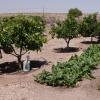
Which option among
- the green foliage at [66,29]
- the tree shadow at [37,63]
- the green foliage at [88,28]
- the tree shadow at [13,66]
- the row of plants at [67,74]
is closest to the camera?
the row of plants at [67,74]

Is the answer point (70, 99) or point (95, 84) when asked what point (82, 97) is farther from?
point (95, 84)

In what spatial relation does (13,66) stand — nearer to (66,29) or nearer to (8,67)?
(8,67)

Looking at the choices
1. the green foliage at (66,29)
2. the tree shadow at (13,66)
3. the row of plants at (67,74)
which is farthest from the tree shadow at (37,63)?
the green foliage at (66,29)

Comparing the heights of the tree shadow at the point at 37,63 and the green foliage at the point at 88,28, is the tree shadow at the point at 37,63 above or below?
below

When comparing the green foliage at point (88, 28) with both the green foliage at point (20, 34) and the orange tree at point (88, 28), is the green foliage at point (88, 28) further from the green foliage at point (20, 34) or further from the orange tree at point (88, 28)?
the green foliage at point (20, 34)

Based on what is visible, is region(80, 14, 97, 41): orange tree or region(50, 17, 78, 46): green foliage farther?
region(80, 14, 97, 41): orange tree

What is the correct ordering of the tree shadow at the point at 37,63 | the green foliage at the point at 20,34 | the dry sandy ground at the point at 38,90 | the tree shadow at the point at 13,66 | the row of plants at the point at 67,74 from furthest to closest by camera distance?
1. the tree shadow at the point at 37,63
2. the tree shadow at the point at 13,66
3. the green foliage at the point at 20,34
4. the row of plants at the point at 67,74
5. the dry sandy ground at the point at 38,90

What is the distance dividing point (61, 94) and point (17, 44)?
7675mm

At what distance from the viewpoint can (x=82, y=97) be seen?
624 inches

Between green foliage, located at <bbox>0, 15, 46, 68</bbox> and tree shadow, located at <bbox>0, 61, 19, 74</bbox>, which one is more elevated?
green foliage, located at <bbox>0, 15, 46, 68</bbox>

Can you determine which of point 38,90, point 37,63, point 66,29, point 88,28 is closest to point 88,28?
point 88,28

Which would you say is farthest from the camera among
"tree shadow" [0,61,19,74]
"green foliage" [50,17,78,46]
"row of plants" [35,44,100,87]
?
"green foliage" [50,17,78,46]

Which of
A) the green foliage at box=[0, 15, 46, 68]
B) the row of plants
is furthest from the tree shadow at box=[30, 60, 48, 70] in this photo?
the row of plants

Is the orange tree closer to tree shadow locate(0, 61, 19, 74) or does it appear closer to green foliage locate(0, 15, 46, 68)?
tree shadow locate(0, 61, 19, 74)
